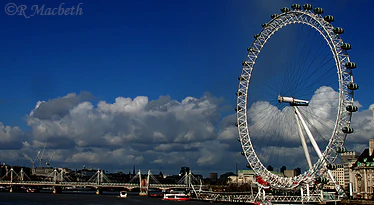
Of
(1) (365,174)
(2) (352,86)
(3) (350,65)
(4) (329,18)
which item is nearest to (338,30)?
(4) (329,18)

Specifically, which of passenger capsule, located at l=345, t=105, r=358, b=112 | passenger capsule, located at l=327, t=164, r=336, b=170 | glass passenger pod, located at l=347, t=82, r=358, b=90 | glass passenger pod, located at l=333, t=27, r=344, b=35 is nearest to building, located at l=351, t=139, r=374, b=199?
passenger capsule, located at l=327, t=164, r=336, b=170

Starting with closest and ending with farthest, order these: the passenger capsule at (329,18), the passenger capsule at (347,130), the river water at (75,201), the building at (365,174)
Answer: the passenger capsule at (347,130), the passenger capsule at (329,18), the river water at (75,201), the building at (365,174)

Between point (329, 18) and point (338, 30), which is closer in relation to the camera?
point (338, 30)

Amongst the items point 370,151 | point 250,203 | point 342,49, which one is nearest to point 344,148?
point 342,49

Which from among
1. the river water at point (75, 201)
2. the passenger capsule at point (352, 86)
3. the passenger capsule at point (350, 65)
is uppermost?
the passenger capsule at point (350, 65)

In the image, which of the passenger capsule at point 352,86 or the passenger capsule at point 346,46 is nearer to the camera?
the passenger capsule at point 352,86

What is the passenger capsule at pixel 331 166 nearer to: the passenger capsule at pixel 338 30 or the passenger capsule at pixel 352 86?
the passenger capsule at pixel 352 86

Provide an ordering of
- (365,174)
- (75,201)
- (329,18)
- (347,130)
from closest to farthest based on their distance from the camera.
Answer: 1. (347,130)
2. (329,18)
3. (365,174)
4. (75,201)

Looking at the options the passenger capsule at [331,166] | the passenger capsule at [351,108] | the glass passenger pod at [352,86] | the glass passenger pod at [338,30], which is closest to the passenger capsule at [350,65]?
the glass passenger pod at [352,86]

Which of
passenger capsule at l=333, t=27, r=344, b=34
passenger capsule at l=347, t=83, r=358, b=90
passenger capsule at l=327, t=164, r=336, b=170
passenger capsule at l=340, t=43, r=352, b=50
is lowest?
passenger capsule at l=327, t=164, r=336, b=170

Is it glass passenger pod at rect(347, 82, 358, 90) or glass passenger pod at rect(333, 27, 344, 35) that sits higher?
glass passenger pod at rect(333, 27, 344, 35)

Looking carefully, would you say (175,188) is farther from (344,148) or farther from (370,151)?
(344,148)

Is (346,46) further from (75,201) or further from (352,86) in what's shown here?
(75,201)

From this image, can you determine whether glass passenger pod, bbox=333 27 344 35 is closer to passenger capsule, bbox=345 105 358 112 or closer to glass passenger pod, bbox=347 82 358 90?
glass passenger pod, bbox=347 82 358 90
